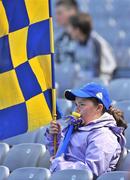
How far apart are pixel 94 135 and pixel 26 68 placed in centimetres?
61

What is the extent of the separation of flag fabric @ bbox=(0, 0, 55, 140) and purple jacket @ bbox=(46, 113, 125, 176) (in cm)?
24

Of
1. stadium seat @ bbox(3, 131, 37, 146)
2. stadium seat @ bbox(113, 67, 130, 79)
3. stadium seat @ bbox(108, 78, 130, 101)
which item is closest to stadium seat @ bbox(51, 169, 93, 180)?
stadium seat @ bbox(3, 131, 37, 146)

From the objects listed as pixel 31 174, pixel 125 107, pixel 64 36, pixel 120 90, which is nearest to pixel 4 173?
pixel 31 174

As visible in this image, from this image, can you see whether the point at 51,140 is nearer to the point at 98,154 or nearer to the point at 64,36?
the point at 98,154

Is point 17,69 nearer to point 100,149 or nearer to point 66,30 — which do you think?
point 100,149

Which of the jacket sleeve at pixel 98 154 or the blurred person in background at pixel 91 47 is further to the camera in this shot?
the blurred person in background at pixel 91 47

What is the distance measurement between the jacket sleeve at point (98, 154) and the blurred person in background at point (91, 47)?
3401 mm

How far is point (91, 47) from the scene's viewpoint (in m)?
8.57

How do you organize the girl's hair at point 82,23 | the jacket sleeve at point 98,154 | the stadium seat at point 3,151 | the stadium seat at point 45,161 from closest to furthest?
the jacket sleeve at point 98,154
the stadium seat at point 45,161
the stadium seat at point 3,151
the girl's hair at point 82,23

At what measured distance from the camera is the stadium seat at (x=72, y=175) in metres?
4.70

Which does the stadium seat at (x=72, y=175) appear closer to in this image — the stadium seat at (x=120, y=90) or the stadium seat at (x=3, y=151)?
the stadium seat at (x=3, y=151)

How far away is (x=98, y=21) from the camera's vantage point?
11.6 m

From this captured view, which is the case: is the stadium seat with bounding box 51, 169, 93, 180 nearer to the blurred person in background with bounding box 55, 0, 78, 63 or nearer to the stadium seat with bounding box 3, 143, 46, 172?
the stadium seat with bounding box 3, 143, 46, 172

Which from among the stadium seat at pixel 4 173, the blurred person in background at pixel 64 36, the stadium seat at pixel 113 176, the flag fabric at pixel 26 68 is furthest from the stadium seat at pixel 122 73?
the stadium seat at pixel 113 176
